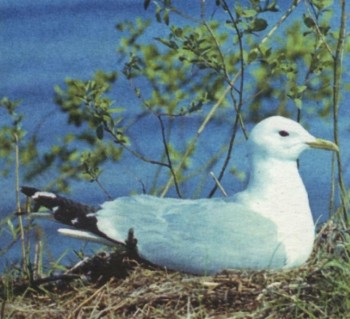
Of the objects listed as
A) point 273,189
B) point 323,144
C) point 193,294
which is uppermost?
point 323,144

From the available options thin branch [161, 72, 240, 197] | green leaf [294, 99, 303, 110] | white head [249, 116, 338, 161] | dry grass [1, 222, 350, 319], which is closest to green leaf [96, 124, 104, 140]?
thin branch [161, 72, 240, 197]

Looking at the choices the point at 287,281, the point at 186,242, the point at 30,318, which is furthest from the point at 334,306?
the point at 30,318

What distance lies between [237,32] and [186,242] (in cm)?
98

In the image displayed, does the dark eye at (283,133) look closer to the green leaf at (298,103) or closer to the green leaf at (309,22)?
the green leaf at (298,103)

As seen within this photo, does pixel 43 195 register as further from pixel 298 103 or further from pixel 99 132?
pixel 298 103

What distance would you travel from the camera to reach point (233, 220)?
17.5 feet

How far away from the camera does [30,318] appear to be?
17.7 ft

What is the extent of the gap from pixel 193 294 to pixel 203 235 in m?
0.22

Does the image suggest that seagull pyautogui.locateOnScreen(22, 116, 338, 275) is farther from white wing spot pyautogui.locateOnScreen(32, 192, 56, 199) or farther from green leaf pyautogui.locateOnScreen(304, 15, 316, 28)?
green leaf pyautogui.locateOnScreen(304, 15, 316, 28)

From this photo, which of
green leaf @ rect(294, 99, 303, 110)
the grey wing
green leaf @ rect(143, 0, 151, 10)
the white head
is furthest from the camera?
green leaf @ rect(294, 99, 303, 110)

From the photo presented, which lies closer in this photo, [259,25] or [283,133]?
[283,133]

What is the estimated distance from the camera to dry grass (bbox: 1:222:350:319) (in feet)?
16.6

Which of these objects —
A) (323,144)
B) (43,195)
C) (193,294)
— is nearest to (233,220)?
(193,294)

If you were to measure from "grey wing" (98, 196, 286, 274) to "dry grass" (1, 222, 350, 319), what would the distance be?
0.05 meters
